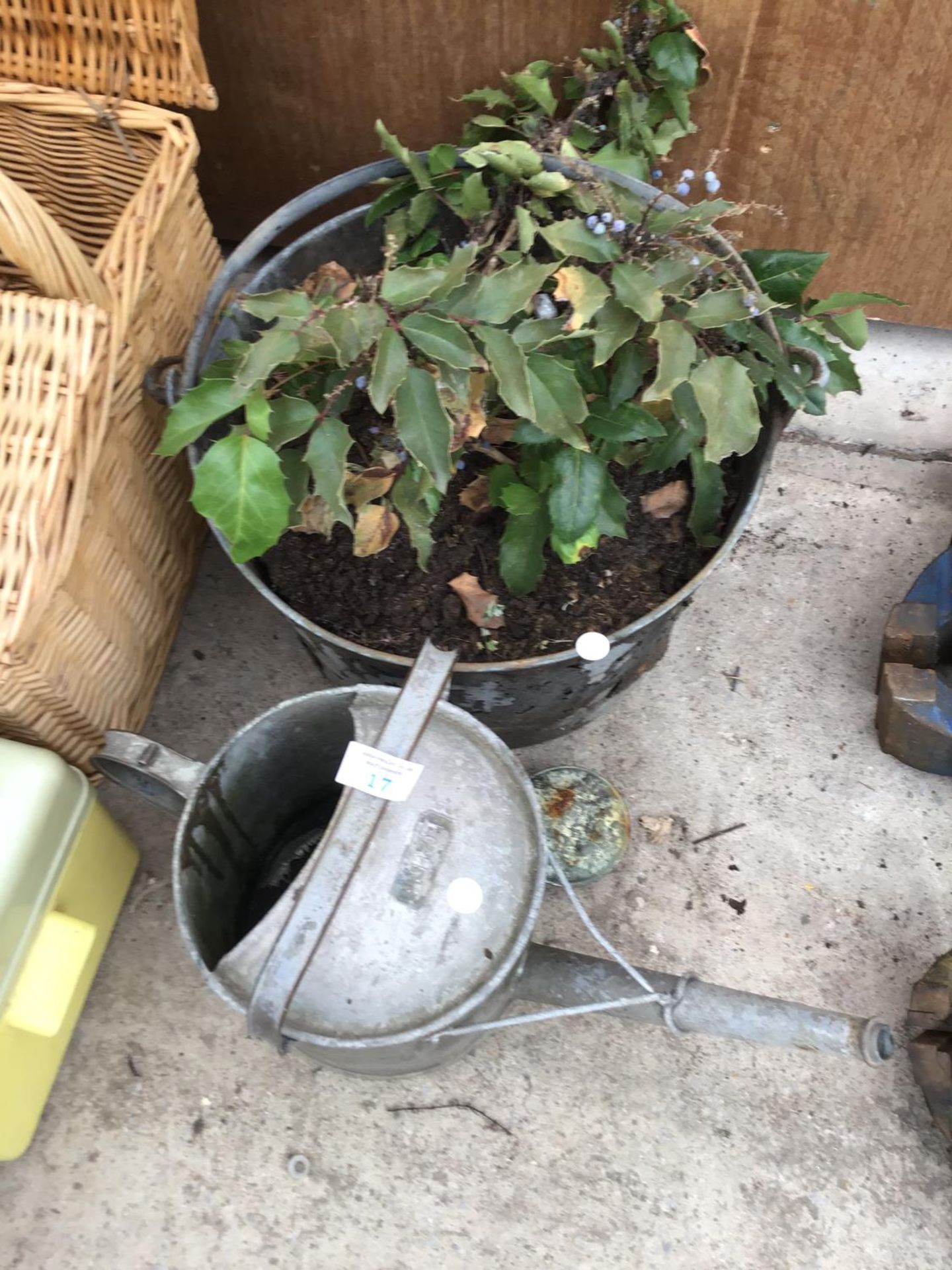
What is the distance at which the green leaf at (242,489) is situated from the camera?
91 centimetres

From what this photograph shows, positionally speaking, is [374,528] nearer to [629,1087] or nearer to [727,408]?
[727,408]

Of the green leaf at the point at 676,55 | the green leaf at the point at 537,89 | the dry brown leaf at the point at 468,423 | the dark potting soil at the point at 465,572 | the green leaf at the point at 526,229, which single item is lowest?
the dark potting soil at the point at 465,572

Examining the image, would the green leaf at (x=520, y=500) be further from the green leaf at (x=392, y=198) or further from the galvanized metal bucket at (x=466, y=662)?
the green leaf at (x=392, y=198)

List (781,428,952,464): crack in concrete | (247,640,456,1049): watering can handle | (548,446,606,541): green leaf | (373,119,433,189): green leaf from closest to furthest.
Answer: (247,640,456,1049): watering can handle
(548,446,606,541): green leaf
(373,119,433,189): green leaf
(781,428,952,464): crack in concrete

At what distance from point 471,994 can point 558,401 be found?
59cm

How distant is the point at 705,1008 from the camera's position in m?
1.01

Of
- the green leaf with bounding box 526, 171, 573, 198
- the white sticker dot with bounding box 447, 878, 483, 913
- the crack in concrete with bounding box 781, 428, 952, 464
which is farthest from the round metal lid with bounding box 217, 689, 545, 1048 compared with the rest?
Result: the crack in concrete with bounding box 781, 428, 952, 464

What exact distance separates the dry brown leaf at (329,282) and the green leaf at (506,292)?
0.59 feet

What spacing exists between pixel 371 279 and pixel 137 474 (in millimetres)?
527

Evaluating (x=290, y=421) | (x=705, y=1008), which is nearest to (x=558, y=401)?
(x=290, y=421)

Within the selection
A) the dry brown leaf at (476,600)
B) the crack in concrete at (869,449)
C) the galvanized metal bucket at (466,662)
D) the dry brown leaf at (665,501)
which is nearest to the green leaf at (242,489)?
the galvanized metal bucket at (466,662)

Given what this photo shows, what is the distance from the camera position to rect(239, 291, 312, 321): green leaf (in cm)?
89

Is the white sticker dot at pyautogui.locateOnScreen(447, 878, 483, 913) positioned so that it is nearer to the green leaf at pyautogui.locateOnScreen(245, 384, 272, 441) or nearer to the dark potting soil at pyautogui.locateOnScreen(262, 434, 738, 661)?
the dark potting soil at pyautogui.locateOnScreen(262, 434, 738, 661)

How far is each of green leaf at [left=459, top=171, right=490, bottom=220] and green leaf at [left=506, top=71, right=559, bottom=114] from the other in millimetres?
161
